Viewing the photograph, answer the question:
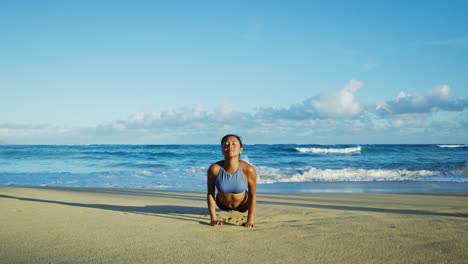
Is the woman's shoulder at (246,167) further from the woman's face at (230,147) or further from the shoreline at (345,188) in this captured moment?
the shoreline at (345,188)

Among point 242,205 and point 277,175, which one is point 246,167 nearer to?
point 242,205

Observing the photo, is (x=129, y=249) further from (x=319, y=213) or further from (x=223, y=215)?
(x=319, y=213)

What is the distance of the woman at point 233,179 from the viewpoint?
4.39 meters

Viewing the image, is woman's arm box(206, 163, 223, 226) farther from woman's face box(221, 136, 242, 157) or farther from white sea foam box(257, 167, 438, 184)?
white sea foam box(257, 167, 438, 184)

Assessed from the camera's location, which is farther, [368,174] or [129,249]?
[368,174]

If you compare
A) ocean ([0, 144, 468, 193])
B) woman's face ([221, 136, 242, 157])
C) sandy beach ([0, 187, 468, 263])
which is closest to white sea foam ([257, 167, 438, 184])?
ocean ([0, 144, 468, 193])

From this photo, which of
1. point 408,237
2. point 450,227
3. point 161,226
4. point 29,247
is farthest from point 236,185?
point 450,227

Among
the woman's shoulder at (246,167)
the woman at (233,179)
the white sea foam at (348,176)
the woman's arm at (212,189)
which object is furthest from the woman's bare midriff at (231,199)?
the white sea foam at (348,176)

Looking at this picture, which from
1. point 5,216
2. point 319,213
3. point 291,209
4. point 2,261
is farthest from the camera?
point 291,209

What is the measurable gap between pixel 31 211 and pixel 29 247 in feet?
8.13

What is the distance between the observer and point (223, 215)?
16.4 feet

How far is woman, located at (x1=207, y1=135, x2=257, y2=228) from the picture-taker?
4387mm

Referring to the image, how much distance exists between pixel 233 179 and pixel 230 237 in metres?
0.73

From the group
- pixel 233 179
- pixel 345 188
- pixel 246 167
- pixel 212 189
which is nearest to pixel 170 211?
pixel 212 189
